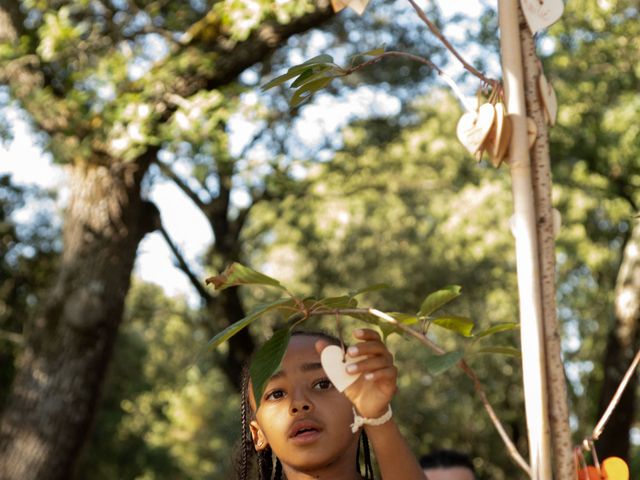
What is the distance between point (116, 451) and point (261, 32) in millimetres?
12902

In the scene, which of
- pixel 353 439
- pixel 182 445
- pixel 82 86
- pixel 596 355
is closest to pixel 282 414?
pixel 353 439

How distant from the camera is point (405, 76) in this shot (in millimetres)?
12383

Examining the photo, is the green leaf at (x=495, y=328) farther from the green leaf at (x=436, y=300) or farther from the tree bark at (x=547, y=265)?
the tree bark at (x=547, y=265)

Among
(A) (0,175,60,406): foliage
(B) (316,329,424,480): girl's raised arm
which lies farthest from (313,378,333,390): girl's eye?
(A) (0,175,60,406): foliage

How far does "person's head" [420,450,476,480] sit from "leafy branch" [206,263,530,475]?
9.79 feet

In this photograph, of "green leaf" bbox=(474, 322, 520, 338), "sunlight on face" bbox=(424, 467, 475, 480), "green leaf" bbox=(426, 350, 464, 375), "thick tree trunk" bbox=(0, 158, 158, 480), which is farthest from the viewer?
"thick tree trunk" bbox=(0, 158, 158, 480)

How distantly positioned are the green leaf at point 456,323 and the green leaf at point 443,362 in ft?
0.69

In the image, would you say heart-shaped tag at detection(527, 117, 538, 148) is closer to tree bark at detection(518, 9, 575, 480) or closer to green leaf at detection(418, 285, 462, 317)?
tree bark at detection(518, 9, 575, 480)

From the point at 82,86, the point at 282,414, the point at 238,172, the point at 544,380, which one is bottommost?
the point at 238,172

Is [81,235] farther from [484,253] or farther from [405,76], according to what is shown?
[484,253]

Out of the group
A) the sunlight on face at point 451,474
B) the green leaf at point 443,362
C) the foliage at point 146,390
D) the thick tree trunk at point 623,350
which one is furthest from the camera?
the foliage at point 146,390

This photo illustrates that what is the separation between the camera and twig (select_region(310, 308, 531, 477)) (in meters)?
1.09

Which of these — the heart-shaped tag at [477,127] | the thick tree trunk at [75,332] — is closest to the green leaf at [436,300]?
the heart-shaped tag at [477,127]

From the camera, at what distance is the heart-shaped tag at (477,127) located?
113cm
